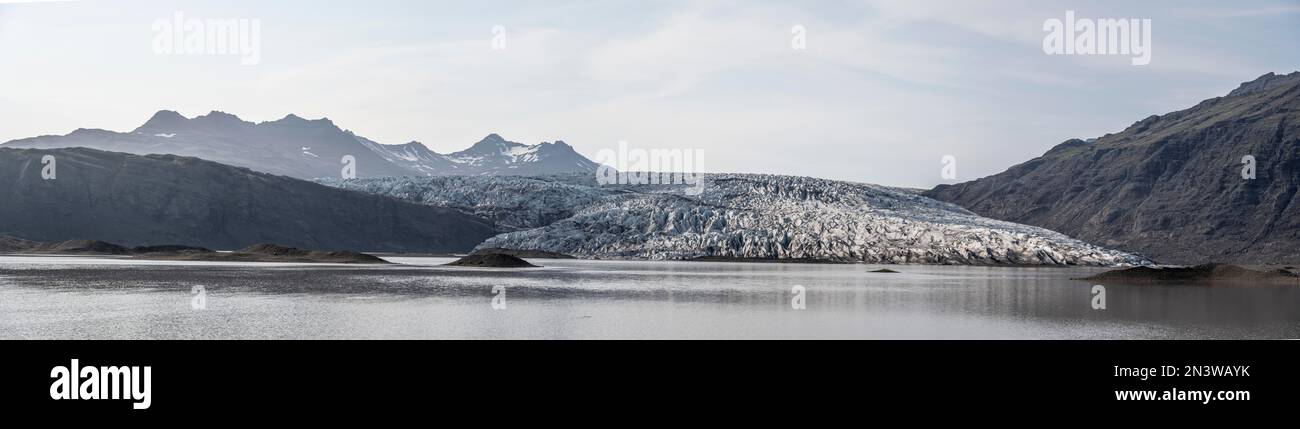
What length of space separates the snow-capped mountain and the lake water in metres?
81.9

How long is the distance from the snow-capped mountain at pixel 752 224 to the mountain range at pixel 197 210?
11.3m

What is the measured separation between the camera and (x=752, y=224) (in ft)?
487

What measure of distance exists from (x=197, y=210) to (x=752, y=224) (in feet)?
292

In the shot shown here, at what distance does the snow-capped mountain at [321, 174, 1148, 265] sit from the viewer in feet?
450

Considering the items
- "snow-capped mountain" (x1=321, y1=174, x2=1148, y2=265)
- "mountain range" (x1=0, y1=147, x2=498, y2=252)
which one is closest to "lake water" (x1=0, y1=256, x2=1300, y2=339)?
"snow-capped mountain" (x1=321, y1=174, x2=1148, y2=265)

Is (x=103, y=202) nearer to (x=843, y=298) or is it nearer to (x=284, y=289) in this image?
(x=284, y=289)

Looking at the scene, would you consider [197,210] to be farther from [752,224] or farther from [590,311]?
[590,311]

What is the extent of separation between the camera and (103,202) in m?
153

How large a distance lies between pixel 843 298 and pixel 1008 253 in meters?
95.6

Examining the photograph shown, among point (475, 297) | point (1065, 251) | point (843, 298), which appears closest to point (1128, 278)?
point (843, 298)

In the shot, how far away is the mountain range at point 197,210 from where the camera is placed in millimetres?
146625

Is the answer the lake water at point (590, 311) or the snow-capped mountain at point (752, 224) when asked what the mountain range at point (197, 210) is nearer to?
the snow-capped mountain at point (752, 224)

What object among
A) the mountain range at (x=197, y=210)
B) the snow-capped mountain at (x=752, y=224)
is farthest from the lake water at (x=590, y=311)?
the mountain range at (x=197, y=210)

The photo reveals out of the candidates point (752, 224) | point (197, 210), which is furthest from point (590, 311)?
point (197, 210)
